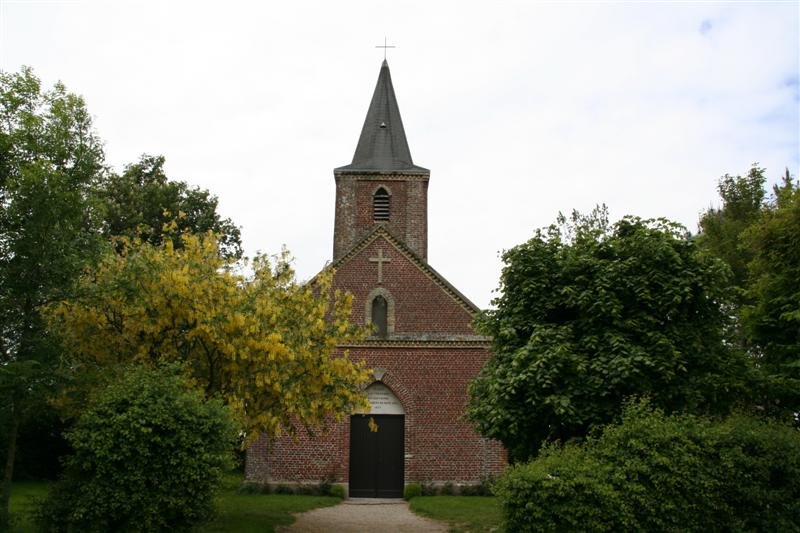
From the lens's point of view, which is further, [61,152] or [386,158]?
[386,158]

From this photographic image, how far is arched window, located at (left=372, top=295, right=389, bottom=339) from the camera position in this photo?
80.9ft

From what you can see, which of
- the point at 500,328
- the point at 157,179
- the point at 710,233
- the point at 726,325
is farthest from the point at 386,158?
the point at 726,325

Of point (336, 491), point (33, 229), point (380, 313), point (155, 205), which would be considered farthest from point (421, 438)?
point (155, 205)

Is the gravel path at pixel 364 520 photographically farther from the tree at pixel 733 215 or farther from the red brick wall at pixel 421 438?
the tree at pixel 733 215

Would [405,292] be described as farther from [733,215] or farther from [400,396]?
[733,215]

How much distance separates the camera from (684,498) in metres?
12.0

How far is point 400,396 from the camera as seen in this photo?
23.9 metres

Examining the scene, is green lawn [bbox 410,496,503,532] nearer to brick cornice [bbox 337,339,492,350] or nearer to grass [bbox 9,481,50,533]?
brick cornice [bbox 337,339,492,350]

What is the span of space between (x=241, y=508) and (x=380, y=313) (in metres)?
8.40

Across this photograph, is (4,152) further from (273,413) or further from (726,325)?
(726,325)

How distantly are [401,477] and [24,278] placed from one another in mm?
14519

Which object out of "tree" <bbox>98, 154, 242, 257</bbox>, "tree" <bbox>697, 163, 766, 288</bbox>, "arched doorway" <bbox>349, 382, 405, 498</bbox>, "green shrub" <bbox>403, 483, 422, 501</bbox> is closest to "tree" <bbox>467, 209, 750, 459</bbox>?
"green shrub" <bbox>403, 483, 422, 501</bbox>

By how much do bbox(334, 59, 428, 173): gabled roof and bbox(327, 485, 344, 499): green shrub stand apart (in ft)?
46.7

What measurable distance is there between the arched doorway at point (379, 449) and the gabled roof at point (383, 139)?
37.7ft
